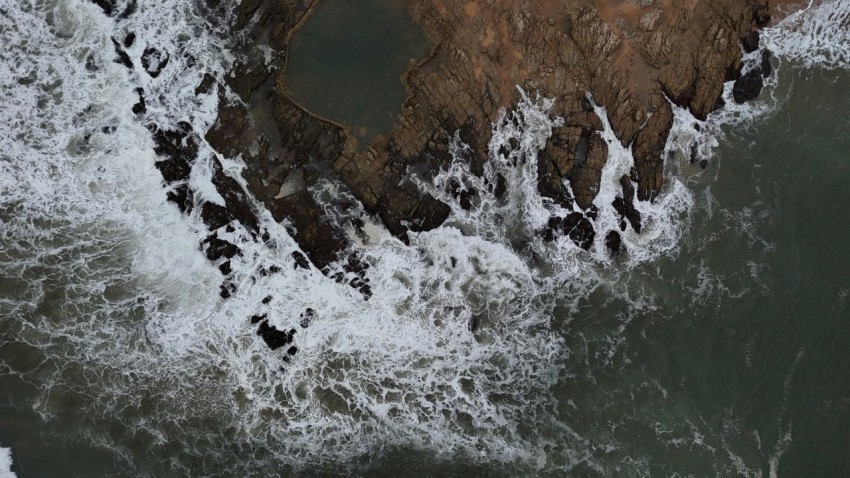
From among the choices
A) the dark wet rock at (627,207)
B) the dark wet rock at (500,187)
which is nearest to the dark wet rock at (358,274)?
the dark wet rock at (500,187)

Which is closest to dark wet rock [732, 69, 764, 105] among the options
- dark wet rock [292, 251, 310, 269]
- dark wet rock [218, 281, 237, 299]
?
dark wet rock [292, 251, 310, 269]

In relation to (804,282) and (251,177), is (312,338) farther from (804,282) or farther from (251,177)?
(804,282)

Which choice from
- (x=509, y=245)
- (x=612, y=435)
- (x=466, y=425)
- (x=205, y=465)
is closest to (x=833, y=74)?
(x=509, y=245)

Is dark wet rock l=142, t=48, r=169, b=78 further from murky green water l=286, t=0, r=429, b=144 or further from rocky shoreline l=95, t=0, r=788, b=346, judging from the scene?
murky green water l=286, t=0, r=429, b=144

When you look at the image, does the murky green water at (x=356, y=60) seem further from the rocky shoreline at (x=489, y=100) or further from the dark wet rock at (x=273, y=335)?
the dark wet rock at (x=273, y=335)

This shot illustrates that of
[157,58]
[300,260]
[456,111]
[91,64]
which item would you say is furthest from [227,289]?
[456,111]

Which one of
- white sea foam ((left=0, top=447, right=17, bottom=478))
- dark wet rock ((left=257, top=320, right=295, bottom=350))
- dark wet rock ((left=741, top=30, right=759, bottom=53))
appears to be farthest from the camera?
dark wet rock ((left=741, top=30, right=759, bottom=53))
